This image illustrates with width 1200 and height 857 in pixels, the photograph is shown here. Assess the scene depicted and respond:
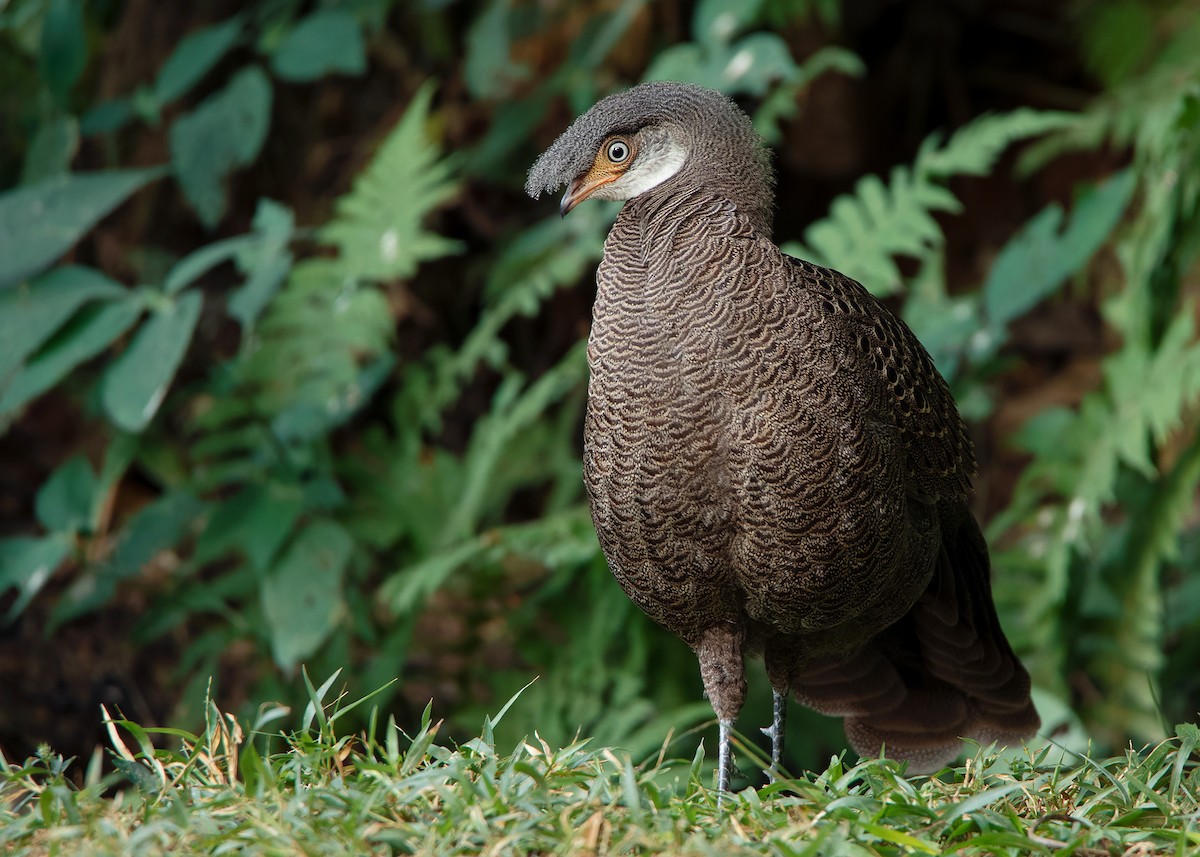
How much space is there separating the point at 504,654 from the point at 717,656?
342 centimetres

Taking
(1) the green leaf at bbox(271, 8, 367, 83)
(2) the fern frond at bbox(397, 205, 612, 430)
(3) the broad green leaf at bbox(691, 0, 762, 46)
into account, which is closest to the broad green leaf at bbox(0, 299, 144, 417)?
(1) the green leaf at bbox(271, 8, 367, 83)

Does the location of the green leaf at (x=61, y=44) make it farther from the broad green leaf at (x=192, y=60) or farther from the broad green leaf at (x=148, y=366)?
the broad green leaf at (x=148, y=366)

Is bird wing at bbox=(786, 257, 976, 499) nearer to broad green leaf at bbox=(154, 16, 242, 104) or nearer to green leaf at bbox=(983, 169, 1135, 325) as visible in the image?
green leaf at bbox=(983, 169, 1135, 325)

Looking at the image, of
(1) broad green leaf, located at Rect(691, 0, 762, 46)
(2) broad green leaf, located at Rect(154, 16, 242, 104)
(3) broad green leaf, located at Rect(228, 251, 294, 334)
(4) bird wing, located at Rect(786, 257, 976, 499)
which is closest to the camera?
(4) bird wing, located at Rect(786, 257, 976, 499)

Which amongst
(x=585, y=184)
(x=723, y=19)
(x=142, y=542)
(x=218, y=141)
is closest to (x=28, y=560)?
(x=142, y=542)

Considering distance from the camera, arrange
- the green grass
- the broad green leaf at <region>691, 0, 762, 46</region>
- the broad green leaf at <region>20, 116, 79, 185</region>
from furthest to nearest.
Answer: the broad green leaf at <region>20, 116, 79, 185</region>, the broad green leaf at <region>691, 0, 762, 46</region>, the green grass

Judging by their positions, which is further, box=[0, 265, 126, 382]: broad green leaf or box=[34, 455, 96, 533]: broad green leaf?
box=[34, 455, 96, 533]: broad green leaf

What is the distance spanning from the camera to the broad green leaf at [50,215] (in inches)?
209

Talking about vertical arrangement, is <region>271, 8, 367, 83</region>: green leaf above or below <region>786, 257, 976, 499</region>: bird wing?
above

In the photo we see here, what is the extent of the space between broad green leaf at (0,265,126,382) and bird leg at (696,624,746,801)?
2878 mm

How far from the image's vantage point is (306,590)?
5.19m

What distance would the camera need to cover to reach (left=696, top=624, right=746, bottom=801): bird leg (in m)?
3.60

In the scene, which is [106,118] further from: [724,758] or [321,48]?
[724,758]

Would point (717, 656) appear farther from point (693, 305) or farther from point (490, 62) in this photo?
point (490, 62)
